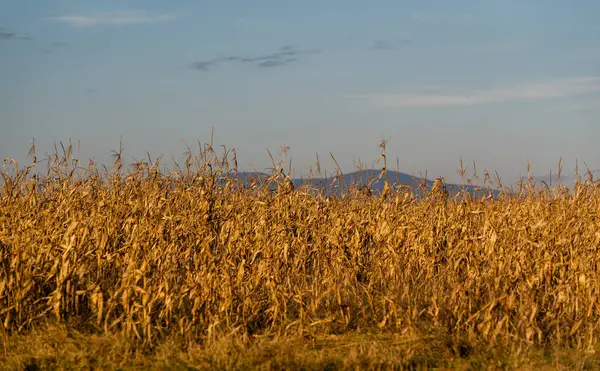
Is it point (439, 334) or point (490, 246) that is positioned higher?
point (490, 246)

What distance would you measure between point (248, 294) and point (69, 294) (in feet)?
4.80

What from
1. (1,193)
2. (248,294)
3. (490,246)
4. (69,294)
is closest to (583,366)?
(490,246)

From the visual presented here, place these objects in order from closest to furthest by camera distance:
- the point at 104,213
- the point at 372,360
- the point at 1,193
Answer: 1. the point at 372,360
2. the point at 104,213
3. the point at 1,193

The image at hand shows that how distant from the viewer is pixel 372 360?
15.2 ft

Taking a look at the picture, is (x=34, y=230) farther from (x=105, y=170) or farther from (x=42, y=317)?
(x=105, y=170)

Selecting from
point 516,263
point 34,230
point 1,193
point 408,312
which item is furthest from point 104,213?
point 516,263

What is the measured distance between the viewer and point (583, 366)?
4.79 metres

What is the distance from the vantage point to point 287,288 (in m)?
5.91

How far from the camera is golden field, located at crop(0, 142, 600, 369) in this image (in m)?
4.83

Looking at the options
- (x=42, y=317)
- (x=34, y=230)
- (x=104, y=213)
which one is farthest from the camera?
(x=104, y=213)

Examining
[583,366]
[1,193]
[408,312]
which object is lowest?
[583,366]

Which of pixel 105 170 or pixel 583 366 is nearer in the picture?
pixel 583 366

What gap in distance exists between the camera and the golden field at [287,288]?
4828mm

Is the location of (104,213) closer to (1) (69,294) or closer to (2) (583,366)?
(1) (69,294)
